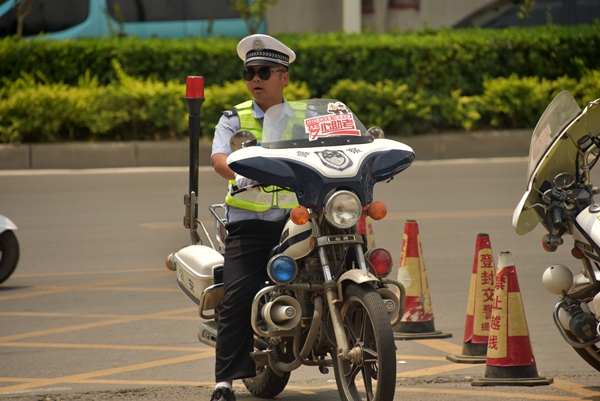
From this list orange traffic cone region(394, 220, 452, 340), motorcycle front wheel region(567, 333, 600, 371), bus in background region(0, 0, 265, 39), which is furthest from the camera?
bus in background region(0, 0, 265, 39)

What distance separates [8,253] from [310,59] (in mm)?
9503

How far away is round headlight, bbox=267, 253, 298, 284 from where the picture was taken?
4.57m

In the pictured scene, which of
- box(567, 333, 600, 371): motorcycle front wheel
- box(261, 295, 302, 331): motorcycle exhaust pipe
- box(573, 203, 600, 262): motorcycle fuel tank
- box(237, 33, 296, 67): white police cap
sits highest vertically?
box(237, 33, 296, 67): white police cap

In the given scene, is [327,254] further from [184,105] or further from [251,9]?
[251,9]

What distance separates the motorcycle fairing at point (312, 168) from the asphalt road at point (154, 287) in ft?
4.46

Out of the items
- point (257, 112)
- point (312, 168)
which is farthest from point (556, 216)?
point (257, 112)

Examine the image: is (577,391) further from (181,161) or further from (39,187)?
(181,161)

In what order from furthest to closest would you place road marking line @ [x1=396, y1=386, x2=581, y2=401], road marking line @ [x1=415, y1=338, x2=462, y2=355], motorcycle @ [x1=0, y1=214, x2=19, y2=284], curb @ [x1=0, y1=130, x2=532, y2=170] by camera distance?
curb @ [x1=0, y1=130, x2=532, y2=170] → motorcycle @ [x1=0, y1=214, x2=19, y2=284] → road marking line @ [x1=415, y1=338, x2=462, y2=355] → road marking line @ [x1=396, y1=386, x2=581, y2=401]

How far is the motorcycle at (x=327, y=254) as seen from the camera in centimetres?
444

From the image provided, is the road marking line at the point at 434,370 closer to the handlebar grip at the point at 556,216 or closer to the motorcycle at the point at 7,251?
the handlebar grip at the point at 556,216

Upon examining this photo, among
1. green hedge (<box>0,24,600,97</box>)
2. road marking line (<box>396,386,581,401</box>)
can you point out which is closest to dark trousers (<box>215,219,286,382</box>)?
road marking line (<box>396,386,581,401</box>)

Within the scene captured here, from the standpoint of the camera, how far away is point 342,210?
4.44m

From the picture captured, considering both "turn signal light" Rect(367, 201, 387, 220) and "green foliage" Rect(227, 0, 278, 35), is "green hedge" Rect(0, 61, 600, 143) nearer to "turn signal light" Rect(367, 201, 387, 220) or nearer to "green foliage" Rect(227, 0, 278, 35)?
"green foliage" Rect(227, 0, 278, 35)

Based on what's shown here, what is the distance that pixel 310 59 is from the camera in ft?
56.0
